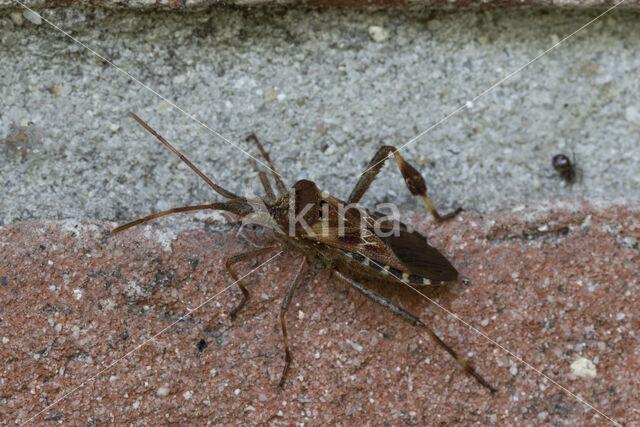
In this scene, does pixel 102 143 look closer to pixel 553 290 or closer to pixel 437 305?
pixel 437 305

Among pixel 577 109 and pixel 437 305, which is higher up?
pixel 577 109

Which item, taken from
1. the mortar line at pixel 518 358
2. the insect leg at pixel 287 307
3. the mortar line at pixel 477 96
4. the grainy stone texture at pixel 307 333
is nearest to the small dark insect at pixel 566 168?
the grainy stone texture at pixel 307 333

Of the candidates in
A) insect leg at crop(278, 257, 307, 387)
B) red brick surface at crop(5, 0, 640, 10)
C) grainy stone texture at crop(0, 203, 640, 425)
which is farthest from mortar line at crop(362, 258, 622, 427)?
red brick surface at crop(5, 0, 640, 10)

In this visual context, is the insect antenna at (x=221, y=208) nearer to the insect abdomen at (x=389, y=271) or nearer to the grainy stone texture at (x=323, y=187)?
the grainy stone texture at (x=323, y=187)

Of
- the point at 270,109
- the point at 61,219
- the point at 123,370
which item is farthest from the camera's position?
the point at 270,109

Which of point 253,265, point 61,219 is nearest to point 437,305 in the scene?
point 253,265

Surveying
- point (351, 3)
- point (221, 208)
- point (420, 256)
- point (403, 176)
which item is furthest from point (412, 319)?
point (351, 3)

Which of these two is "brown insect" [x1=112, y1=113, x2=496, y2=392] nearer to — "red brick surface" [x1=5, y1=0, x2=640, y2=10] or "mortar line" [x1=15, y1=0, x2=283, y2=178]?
"mortar line" [x1=15, y1=0, x2=283, y2=178]
